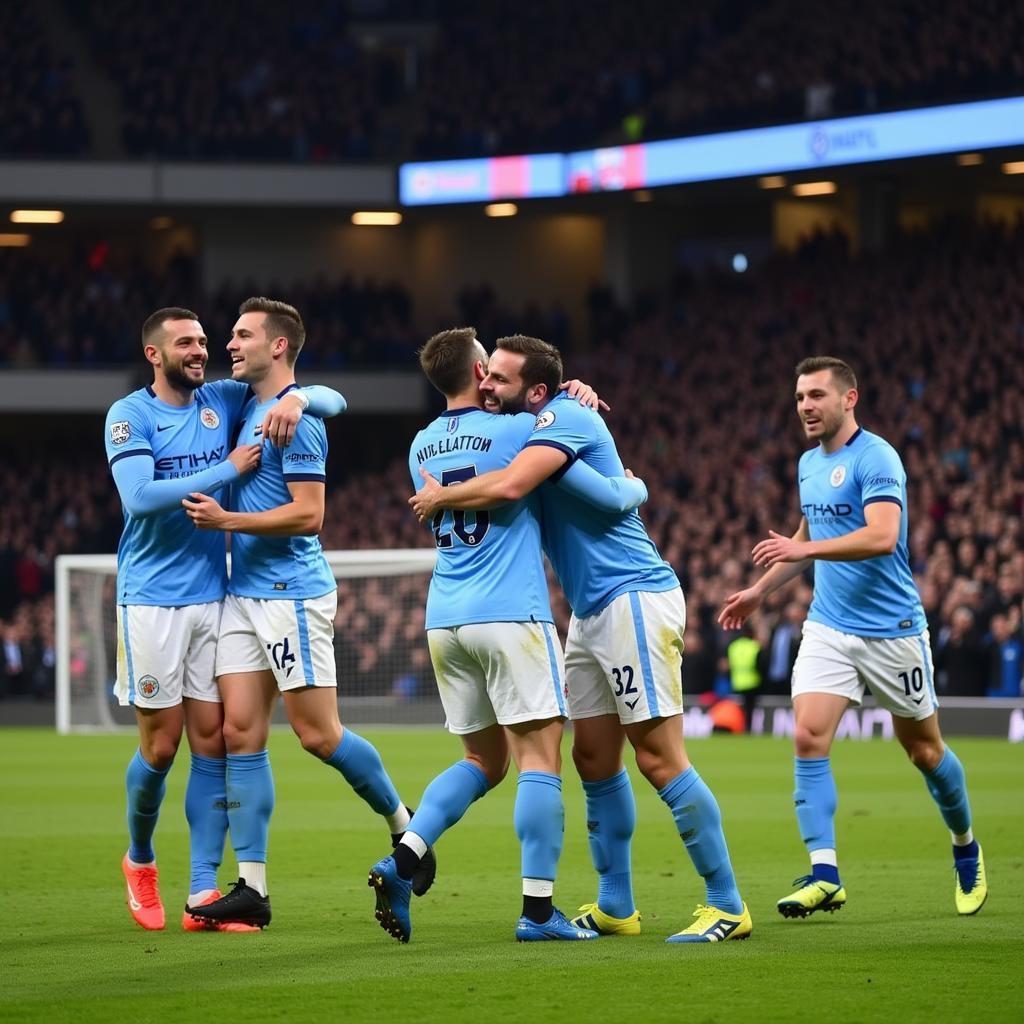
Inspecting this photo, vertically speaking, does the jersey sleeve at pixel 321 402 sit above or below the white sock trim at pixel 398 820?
above

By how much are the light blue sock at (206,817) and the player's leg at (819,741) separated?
2.44 metres

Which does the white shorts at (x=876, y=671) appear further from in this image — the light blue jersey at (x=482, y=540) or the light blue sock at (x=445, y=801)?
the light blue sock at (x=445, y=801)

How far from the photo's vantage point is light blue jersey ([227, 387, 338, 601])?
7.97 m

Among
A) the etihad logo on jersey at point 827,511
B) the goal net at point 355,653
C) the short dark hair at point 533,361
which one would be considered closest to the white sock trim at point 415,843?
the short dark hair at point 533,361

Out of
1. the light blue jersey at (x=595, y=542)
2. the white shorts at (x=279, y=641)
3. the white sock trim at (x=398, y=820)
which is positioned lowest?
the white sock trim at (x=398, y=820)

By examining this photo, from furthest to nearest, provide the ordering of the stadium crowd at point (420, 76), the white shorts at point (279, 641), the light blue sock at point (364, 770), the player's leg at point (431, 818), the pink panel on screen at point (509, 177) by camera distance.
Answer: the pink panel on screen at point (509, 177)
the stadium crowd at point (420, 76)
the light blue sock at point (364, 770)
the white shorts at point (279, 641)
the player's leg at point (431, 818)

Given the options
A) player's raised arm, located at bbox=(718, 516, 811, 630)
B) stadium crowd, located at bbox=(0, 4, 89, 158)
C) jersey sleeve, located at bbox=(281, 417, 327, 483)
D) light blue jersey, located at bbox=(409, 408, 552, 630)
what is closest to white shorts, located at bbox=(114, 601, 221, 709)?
jersey sleeve, located at bbox=(281, 417, 327, 483)

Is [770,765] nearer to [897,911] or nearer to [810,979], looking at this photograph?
[897,911]

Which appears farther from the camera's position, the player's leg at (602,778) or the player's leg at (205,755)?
the player's leg at (205,755)

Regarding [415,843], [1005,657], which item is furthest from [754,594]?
[1005,657]

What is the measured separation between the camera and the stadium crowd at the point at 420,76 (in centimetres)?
3472

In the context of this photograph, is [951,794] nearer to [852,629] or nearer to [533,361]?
[852,629]

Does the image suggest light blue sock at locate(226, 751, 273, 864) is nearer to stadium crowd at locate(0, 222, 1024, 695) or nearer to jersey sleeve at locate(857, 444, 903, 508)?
jersey sleeve at locate(857, 444, 903, 508)

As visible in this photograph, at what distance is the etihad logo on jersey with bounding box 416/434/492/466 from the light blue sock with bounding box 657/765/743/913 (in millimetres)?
1549
